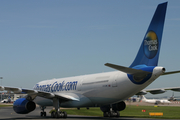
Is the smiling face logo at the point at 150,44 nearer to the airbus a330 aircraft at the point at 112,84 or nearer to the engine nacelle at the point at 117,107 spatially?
the airbus a330 aircraft at the point at 112,84

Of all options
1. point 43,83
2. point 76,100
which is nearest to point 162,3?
point 76,100

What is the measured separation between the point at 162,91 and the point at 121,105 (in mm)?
4752

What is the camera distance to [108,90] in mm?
24172

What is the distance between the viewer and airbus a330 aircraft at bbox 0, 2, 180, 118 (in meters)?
21.6

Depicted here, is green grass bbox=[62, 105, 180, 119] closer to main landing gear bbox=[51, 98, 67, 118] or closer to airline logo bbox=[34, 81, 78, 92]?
airline logo bbox=[34, 81, 78, 92]

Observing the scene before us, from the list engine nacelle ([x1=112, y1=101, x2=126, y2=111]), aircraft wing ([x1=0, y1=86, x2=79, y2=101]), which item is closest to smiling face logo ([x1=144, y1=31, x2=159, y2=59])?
engine nacelle ([x1=112, y1=101, x2=126, y2=111])

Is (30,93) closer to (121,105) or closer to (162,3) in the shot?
(121,105)

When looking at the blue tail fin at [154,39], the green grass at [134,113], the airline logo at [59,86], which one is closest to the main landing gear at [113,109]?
the green grass at [134,113]

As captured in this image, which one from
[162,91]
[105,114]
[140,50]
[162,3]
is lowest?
[105,114]

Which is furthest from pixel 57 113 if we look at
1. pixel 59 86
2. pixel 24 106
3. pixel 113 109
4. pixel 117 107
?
pixel 117 107

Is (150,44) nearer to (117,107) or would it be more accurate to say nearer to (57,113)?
(117,107)

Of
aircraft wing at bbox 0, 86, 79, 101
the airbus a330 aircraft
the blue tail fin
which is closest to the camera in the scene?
the airbus a330 aircraft

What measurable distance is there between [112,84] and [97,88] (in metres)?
1.95

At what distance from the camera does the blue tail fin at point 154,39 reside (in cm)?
2212
